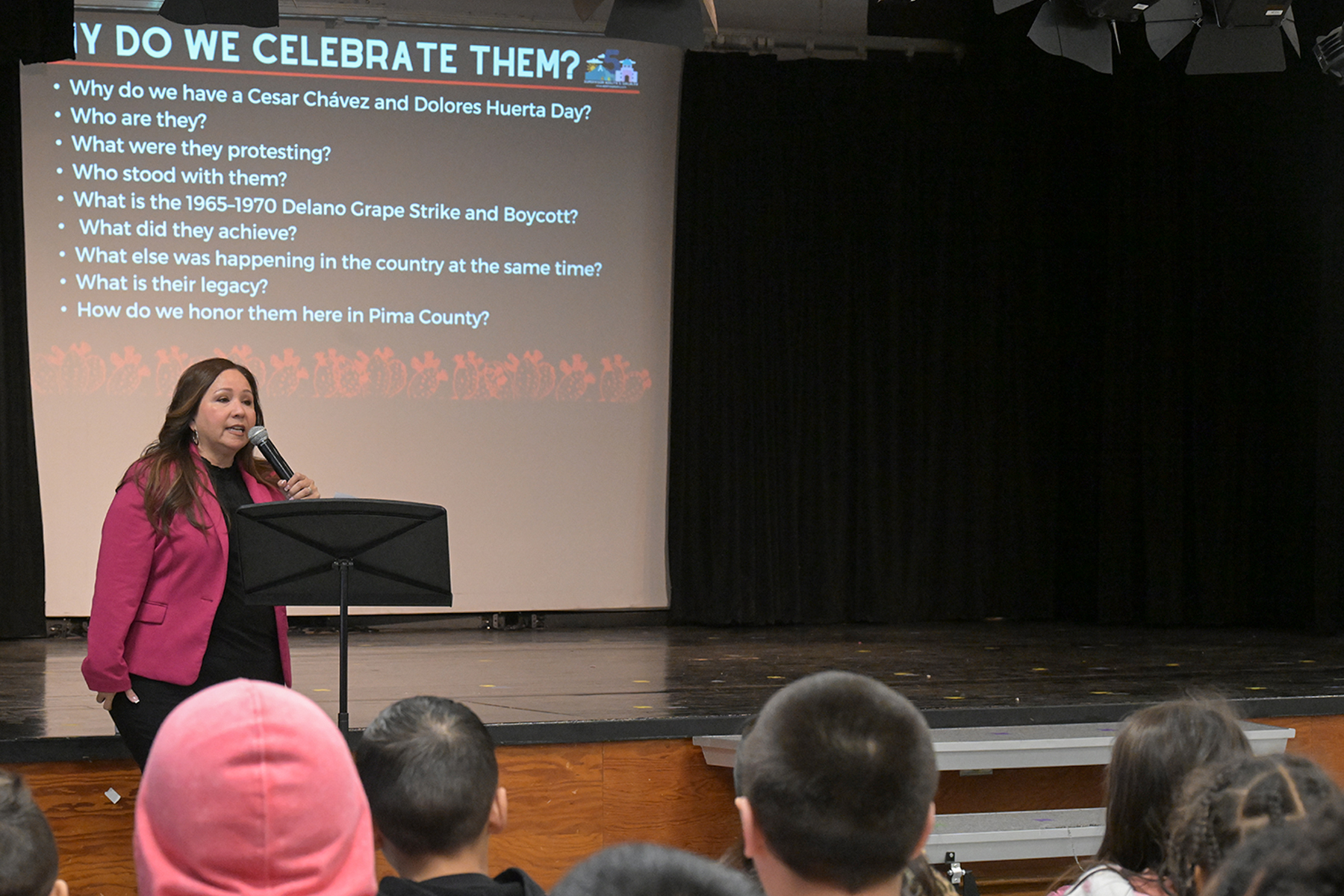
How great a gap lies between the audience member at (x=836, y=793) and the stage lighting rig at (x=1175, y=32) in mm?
4005

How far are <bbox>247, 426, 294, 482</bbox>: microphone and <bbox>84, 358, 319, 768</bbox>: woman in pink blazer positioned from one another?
2 centimetres

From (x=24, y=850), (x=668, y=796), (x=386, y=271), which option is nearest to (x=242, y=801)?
(x=24, y=850)

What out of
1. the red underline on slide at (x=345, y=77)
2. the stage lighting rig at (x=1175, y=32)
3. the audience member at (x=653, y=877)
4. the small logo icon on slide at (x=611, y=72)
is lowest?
the audience member at (x=653, y=877)

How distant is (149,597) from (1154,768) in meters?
2.05

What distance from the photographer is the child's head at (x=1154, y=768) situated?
175 centimetres

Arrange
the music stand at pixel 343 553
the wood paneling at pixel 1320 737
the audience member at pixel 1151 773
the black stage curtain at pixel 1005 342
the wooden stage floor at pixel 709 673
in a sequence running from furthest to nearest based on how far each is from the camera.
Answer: the black stage curtain at pixel 1005 342 → the wood paneling at pixel 1320 737 → the wooden stage floor at pixel 709 673 → the music stand at pixel 343 553 → the audience member at pixel 1151 773

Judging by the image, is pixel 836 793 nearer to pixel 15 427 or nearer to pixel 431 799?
pixel 431 799

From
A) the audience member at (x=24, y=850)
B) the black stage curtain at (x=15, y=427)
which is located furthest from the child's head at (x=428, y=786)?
the black stage curtain at (x=15, y=427)

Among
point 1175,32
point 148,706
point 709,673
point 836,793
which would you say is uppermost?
point 1175,32

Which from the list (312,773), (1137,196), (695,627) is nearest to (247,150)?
(695,627)

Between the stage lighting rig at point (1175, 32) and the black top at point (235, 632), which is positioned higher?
the stage lighting rig at point (1175, 32)

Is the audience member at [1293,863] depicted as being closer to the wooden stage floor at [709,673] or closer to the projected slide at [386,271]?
the wooden stage floor at [709,673]

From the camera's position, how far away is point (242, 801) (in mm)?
1001

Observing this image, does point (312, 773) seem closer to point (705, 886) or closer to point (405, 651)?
point (705, 886)
